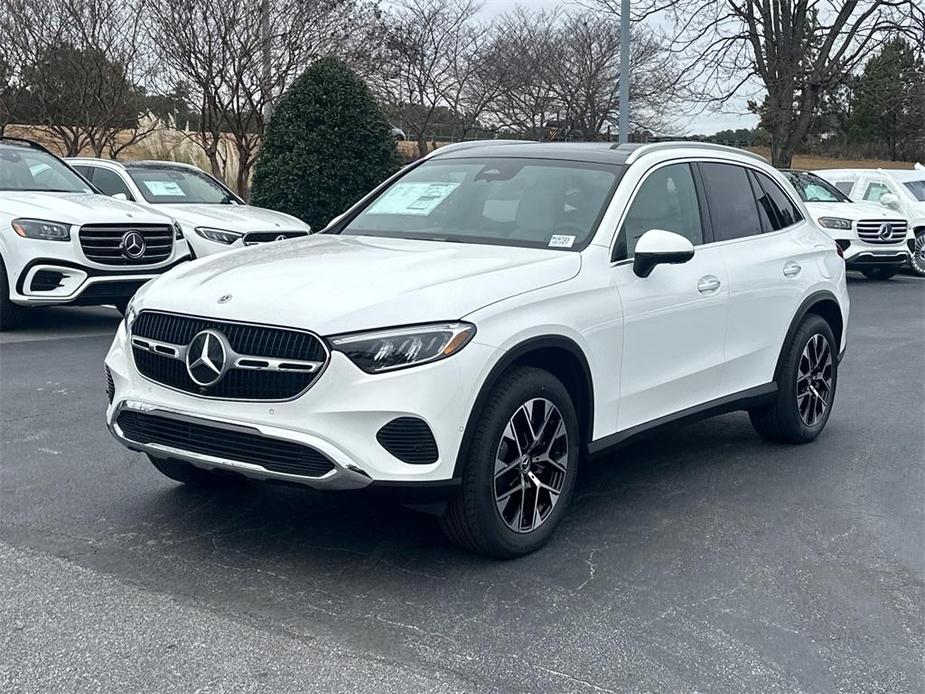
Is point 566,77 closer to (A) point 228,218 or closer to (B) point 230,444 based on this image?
(A) point 228,218

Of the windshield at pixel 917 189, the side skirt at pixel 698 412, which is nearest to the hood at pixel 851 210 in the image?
the windshield at pixel 917 189

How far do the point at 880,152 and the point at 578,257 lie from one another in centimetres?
6214

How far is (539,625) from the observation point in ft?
13.6

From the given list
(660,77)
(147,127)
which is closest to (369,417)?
(147,127)

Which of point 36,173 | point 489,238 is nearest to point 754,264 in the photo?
point 489,238

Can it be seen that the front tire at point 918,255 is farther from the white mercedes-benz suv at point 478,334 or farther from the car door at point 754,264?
the white mercedes-benz suv at point 478,334

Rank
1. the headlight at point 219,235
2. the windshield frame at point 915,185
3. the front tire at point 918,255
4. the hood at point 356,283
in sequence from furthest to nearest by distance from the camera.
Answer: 1. the front tire at point 918,255
2. the windshield frame at point 915,185
3. the headlight at point 219,235
4. the hood at point 356,283

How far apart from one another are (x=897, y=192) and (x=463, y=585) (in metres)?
17.3

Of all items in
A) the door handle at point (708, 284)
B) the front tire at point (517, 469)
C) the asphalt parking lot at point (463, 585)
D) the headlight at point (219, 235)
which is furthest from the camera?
the headlight at point (219, 235)

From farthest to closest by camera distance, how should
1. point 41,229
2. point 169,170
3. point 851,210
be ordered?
point 851,210
point 169,170
point 41,229

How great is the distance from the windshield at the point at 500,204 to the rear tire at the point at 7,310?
5.62 meters

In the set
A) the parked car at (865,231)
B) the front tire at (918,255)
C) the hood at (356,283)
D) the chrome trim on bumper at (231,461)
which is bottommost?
the front tire at (918,255)

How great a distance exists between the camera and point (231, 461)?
444cm

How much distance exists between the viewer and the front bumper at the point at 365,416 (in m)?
4.26
